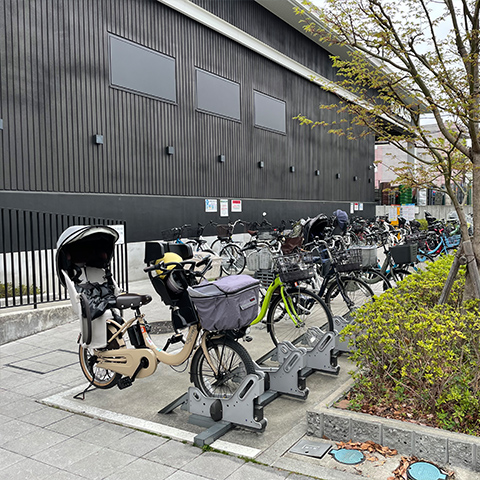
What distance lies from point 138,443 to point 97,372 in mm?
1360

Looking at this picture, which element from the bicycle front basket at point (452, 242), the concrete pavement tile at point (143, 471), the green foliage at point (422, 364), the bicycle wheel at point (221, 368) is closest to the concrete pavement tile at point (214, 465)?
the concrete pavement tile at point (143, 471)

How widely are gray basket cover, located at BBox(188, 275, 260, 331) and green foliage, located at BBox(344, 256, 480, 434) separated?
3.55 feet

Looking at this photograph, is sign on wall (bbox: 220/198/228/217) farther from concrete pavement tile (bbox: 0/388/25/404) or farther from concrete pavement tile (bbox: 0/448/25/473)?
concrete pavement tile (bbox: 0/448/25/473)

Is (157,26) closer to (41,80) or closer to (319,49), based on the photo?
(41,80)

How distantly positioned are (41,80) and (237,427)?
8869mm

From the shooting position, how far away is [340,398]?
3982mm

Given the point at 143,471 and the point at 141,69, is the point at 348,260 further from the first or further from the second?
the point at 141,69

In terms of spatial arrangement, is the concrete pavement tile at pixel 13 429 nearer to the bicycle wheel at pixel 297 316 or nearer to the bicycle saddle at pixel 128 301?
the bicycle saddle at pixel 128 301

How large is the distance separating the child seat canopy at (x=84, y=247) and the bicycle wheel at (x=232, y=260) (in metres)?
6.97

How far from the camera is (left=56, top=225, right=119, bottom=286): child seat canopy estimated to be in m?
4.43

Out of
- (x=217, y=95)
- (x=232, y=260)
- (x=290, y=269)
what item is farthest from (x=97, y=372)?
(x=217, y=95)

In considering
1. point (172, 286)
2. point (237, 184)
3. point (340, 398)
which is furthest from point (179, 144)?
point (340, 398)

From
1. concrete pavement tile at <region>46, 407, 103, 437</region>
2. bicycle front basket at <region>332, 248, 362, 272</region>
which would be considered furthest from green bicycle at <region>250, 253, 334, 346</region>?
concrete pavement tile at <region>46, 407, 103, 437</region>

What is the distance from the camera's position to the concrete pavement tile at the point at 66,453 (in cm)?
339
